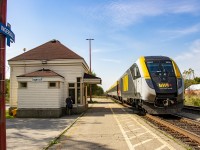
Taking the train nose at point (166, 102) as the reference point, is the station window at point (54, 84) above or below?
above

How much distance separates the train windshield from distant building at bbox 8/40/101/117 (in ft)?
21.1

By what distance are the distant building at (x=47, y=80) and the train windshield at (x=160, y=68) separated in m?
6.43

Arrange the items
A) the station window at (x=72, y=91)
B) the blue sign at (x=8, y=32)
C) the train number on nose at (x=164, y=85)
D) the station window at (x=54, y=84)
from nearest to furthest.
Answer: the blue sign at (x=8, y=32) → the train number on nose at (x=164, y=85) → the station window at (x=54, y=84) → the station window at (x=72, y=91)

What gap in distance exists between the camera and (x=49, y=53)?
24094 millimetres

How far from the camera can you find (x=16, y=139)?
34.2 feet

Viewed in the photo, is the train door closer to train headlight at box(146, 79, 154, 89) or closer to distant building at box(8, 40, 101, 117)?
train headlight at box(146, 79, 154, 89)

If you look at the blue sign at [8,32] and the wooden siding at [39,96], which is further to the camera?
the wooden siding at [39,96]

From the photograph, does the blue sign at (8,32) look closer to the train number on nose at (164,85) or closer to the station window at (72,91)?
the train number on nose at (164,85)

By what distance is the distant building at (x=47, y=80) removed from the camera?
19.7 m

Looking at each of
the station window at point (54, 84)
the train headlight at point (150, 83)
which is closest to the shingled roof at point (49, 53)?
the station window at point (54, 84)

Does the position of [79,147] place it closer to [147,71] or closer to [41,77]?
[147,71]

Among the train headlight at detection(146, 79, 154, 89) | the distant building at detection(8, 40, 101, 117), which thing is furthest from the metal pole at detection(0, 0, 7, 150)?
the distant building at detection(8, 40, 101, 117)

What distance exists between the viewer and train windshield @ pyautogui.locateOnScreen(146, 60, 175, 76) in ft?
57.2

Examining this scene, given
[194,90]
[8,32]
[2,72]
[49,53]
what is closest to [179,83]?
[49,53]
